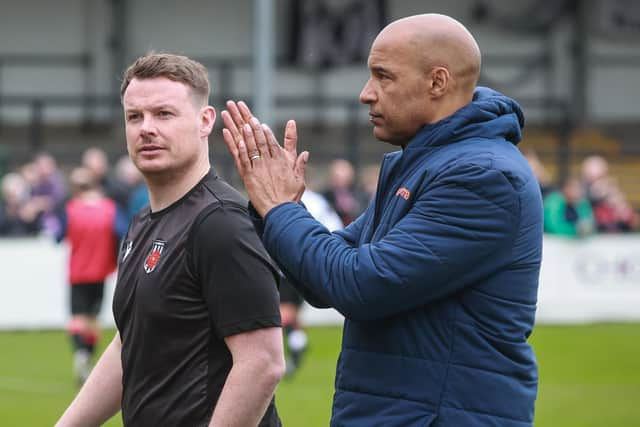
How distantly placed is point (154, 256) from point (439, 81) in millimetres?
1101

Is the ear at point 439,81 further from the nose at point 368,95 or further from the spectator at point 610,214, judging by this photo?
the spectator at point 610,214

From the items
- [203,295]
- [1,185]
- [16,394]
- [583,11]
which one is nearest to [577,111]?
[583,11]

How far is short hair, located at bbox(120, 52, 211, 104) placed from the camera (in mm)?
4406

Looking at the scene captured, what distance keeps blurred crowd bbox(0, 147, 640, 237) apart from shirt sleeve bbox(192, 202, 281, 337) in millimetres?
12656

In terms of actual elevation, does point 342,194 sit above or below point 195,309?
below

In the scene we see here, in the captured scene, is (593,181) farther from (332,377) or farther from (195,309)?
(195,309)

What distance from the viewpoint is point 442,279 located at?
3.60 meters

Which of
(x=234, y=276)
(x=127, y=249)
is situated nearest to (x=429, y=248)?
(x=234, y=276)

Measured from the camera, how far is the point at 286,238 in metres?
3.65

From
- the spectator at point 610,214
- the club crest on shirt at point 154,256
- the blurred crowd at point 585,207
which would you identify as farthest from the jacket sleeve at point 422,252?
the spectator at point 610,214

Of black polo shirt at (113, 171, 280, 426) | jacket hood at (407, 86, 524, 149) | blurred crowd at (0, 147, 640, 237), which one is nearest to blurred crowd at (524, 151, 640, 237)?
blurred crowd at (0, 147, 640, 237)

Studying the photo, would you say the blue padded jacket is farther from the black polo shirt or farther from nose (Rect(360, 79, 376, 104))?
the black polo shirt

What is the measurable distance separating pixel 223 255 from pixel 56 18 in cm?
2699

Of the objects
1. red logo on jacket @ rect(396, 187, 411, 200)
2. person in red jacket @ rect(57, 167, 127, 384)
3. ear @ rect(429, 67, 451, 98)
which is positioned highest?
ear @ rect(429, 67, 451, 98)
